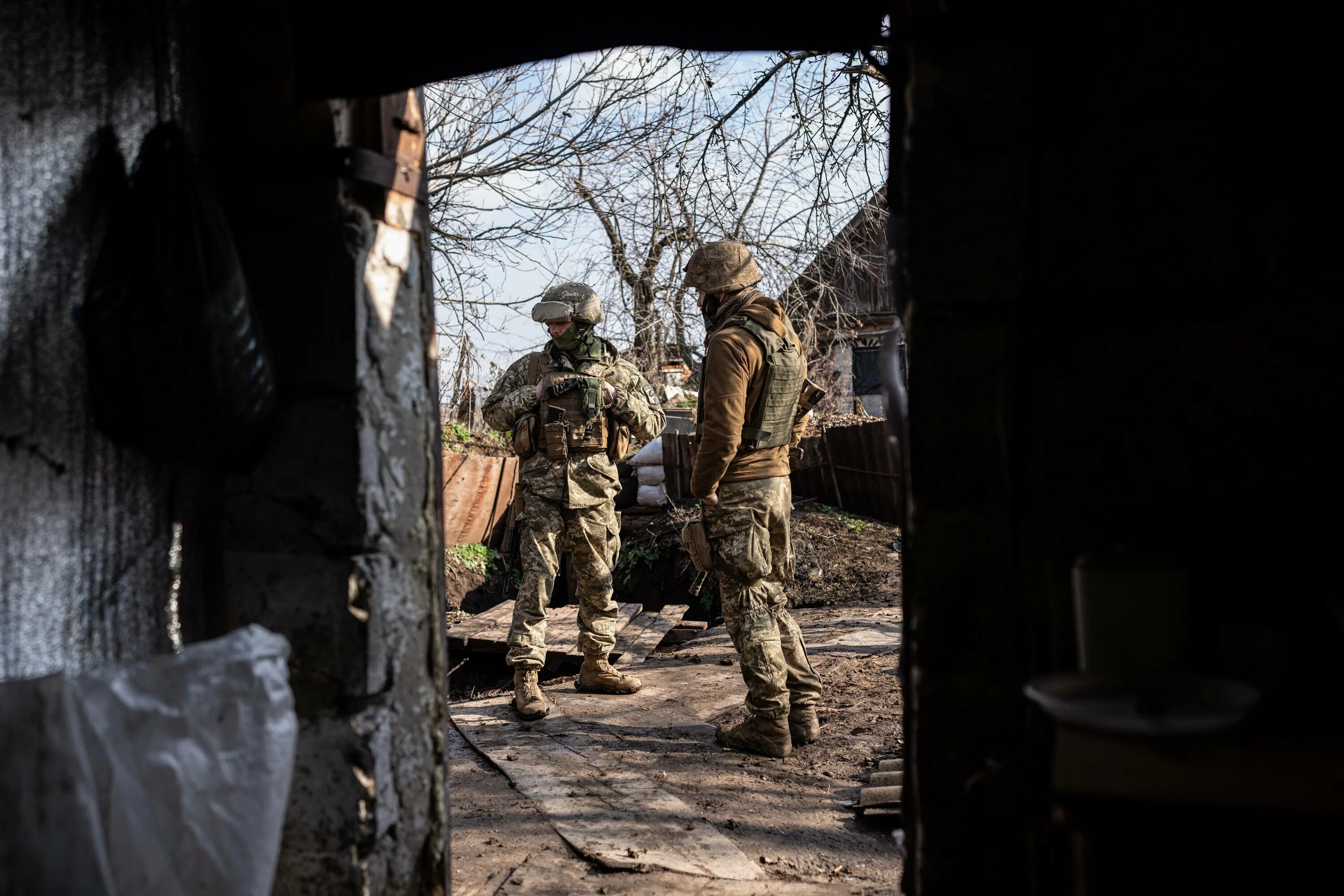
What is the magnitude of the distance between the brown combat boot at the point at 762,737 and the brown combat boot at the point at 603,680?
4.15ft

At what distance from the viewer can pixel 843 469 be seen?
11.4m

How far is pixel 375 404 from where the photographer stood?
2025 mm

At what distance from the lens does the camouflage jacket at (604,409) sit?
17.9 ft

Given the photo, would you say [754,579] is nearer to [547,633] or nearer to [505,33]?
[505,33]

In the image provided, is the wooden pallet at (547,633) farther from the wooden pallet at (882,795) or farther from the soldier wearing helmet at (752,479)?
the wooden pallet at (882,795)

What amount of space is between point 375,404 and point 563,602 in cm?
789

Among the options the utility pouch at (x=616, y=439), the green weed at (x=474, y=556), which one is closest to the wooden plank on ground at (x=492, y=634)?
the utility pouch at (x=616, y=439)

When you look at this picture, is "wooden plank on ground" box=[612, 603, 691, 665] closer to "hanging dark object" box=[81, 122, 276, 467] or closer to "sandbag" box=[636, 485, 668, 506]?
"sandbag" box=[636, 485, 668, 506]

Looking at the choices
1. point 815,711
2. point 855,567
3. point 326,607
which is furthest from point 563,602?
point 326,607

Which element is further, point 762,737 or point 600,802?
point 762,737

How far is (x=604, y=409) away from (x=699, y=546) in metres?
1.33

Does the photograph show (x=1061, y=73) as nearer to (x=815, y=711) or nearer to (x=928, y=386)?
(x=928, y=386)

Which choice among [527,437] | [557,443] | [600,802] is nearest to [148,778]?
[600,802]

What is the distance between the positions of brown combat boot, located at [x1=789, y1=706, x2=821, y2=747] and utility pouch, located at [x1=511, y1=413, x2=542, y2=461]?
209cm
